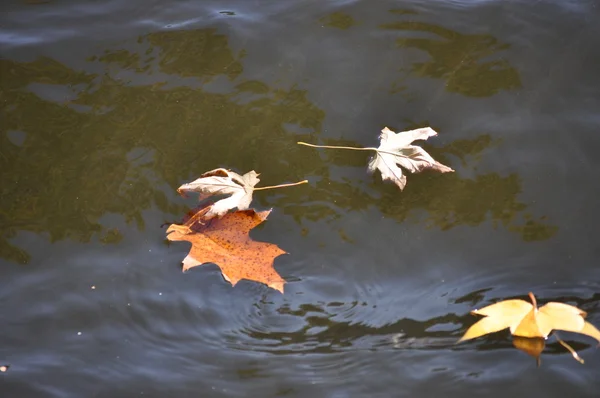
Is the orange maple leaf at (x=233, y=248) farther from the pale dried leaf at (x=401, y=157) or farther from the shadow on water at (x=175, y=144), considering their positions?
the pale dried leaf at (x=401, y=157)

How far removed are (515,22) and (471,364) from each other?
173 cm

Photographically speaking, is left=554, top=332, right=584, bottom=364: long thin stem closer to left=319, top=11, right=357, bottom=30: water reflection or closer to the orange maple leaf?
the orange maple leaf

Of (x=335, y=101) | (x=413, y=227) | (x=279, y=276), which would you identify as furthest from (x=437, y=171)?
(x=279, y=276)

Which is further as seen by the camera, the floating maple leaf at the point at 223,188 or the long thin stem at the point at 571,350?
the floating maple leaf at the point at 223,188

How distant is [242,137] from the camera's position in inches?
112

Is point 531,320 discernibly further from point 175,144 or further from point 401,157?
point 175,144

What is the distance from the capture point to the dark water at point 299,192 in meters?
2.20

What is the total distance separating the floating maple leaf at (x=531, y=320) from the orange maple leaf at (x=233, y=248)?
0.74m

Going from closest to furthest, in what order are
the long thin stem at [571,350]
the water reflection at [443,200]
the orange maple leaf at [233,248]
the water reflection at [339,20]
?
1. the long thin stem at [571,350]
2. the orange maple leaf at [233,248]
3. the water reflection at [443,200]
4. the water reflection at [339,20]

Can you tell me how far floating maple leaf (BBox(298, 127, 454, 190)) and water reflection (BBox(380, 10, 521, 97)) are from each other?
1.28ft

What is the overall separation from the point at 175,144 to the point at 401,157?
0.98 meters

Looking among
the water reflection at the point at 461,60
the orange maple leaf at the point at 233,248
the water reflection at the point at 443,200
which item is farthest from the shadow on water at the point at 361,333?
the water reflection at the point at 461,60

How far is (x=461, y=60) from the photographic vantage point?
9.79 feet

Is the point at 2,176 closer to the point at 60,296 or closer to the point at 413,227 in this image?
the point at 60,296
